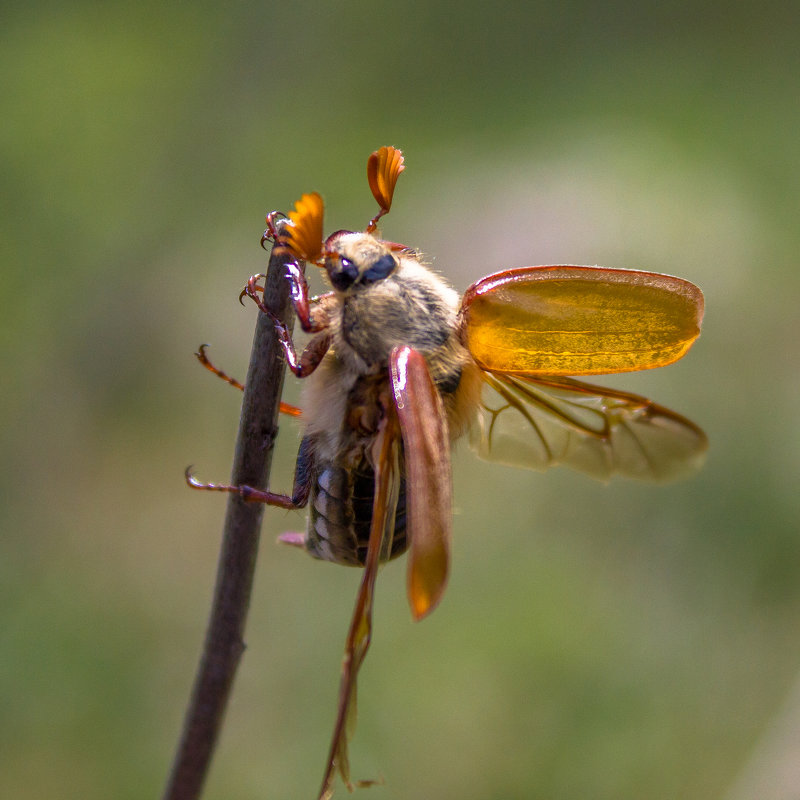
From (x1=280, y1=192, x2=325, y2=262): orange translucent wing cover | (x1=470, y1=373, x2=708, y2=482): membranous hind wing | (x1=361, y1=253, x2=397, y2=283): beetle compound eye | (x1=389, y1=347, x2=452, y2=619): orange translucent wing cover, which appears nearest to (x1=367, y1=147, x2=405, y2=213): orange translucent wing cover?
(x1=361, y1=253, x2=397, y2=283): beetle compound eye

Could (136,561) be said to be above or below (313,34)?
below

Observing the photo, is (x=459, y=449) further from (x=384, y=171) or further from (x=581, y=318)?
(x=384, y=171)

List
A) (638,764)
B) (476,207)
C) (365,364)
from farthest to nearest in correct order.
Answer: (476,207), (638,764), (365,364)

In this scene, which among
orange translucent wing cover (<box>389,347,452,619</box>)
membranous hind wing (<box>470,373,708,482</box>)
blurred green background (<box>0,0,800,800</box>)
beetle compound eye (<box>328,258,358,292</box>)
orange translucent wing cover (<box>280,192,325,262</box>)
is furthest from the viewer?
blurred green background (<box>0,0,800,800</box>)

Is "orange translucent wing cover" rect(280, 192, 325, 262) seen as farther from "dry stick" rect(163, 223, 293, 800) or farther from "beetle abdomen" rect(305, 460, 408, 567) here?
"beetle abdomen" rect(305, 460, 408, 567)

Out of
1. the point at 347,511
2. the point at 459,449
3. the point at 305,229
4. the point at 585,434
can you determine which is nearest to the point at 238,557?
the point at 347,511

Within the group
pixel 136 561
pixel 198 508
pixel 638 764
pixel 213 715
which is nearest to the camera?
pixel 213 715

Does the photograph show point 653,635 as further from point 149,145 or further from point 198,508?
point 149,145

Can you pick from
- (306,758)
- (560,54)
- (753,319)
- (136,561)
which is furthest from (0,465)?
(560,54)
